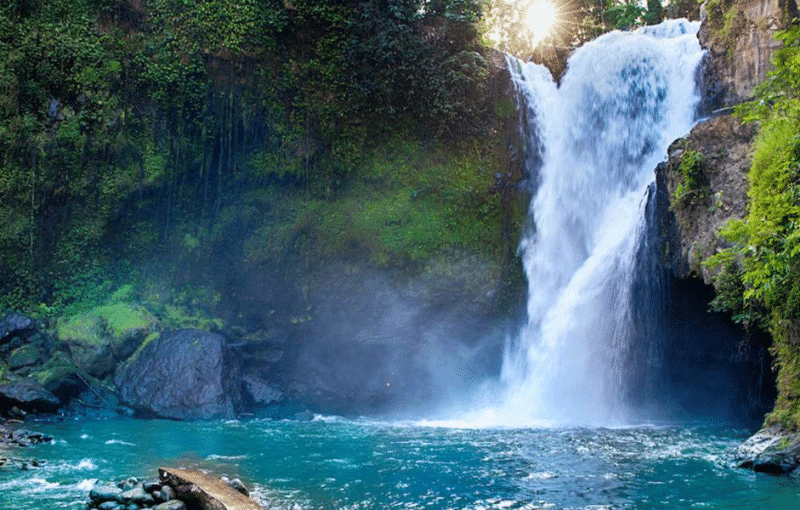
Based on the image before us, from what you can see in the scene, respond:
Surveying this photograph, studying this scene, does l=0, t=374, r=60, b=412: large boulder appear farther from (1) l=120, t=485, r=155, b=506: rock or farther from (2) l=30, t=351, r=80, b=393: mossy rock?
(1) l=120, t=485, r=155, b=506: rock

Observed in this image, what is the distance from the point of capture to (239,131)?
18328mm

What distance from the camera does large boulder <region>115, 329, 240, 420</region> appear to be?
50.8 ft

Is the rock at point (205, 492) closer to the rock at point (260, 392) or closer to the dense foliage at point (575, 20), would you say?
the rock at point (260, 392)

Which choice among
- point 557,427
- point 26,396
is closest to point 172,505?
point 557,427

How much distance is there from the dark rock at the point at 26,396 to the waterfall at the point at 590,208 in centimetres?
1033

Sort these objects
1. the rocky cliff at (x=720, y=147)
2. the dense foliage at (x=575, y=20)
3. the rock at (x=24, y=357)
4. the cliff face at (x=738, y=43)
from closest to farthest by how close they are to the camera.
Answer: the rocky cliff at (x=720, y=147) → the cliff face at (x=738, y=43) → the rock at (x=24, y=357) → the dense foliage at (x=575, y=20)

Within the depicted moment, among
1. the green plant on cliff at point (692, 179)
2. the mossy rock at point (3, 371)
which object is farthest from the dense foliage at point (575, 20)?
the mossy rock at point (3, 371)

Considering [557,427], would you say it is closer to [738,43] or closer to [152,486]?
[152,486]

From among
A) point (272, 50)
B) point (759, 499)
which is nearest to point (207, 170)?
point (272, 50)

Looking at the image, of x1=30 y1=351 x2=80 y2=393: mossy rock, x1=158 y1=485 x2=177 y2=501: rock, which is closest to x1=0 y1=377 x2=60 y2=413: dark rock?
x1=30 y1=351 x2=80 y2=393: mossy rock

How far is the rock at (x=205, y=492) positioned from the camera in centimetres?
661

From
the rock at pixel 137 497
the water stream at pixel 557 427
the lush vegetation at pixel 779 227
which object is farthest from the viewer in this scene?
the lush vegetation at pixel 779 227

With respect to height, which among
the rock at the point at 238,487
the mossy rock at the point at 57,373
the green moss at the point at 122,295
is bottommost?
the mossy rock at the point at 57,373

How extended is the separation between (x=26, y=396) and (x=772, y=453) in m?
14.6
